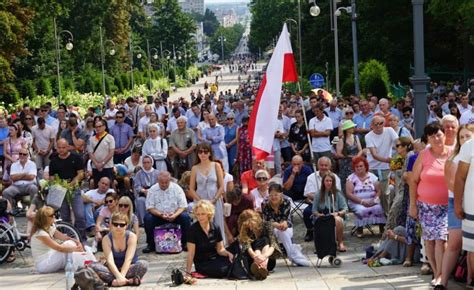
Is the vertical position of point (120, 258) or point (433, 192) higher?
point (433, 192)

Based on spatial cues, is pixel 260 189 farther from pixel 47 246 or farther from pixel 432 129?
pixel 432 129

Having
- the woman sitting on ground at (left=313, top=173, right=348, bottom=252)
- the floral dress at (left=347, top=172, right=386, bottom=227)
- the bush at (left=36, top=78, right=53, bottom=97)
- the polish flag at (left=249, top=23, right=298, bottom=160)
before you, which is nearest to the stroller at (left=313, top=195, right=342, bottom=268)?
the woman sitting on ground at (left=313, top=173, right=348, bottom=252)

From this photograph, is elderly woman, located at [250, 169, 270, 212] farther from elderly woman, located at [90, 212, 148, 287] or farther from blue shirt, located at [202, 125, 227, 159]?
blue shirt, located at [202, 125, 227, 159]

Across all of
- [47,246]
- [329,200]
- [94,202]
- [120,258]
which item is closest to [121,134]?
[94,202]

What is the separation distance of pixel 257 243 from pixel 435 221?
261cm

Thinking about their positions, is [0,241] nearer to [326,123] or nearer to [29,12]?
[326,123]

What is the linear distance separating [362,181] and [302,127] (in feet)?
17.0

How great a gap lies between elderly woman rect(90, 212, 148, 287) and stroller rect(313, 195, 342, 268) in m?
2.34

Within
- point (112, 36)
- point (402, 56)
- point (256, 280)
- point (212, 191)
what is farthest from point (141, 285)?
point (112, 36)

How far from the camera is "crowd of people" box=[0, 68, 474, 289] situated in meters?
10.6

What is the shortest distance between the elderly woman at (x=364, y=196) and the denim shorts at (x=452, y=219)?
4.69 metres

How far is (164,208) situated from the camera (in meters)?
14.9

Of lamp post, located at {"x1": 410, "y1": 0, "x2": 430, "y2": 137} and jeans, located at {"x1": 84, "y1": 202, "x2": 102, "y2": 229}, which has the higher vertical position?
lamp post, located at {"x1": 410, "y1": 0, "x2": 430, "y2": 137}

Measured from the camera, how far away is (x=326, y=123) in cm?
1919
